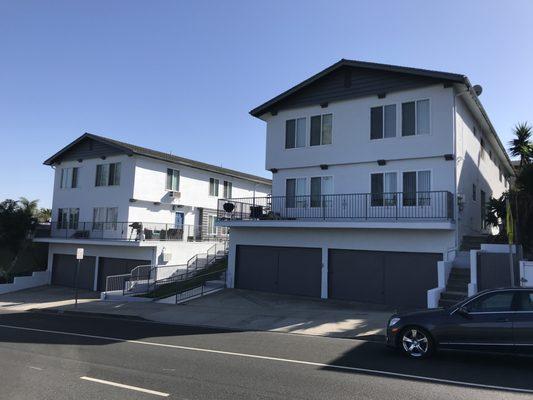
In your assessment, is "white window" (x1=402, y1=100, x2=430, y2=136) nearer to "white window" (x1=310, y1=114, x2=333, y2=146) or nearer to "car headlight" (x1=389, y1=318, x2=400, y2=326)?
"white window" (x1=310, y1=114, x2=333, y2=146)

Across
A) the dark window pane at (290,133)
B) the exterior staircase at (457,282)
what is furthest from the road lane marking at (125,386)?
the dark window pane at (290,133)

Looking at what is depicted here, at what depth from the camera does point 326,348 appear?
10539mm

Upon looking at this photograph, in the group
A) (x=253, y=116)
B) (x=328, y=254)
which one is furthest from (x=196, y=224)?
(x=328, y=254)

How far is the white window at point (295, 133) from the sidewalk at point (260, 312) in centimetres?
713

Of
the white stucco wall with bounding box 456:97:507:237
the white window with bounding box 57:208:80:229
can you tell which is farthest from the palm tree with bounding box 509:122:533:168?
the white window with bounding box 57:208:80:229

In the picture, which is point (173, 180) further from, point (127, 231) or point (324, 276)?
point (324, 276)

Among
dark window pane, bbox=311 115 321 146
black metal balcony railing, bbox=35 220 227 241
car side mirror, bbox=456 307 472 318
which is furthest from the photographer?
black metal balcony railing, bbox=35 220 227 241

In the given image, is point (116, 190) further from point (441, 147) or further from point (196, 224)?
point (441, 147)

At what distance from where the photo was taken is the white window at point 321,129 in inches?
826

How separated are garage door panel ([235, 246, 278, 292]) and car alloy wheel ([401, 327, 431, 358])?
1159 cm

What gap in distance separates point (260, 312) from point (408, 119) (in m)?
9.81

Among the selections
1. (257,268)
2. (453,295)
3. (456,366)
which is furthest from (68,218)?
(456,366)

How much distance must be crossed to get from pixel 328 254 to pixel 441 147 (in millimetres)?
6212

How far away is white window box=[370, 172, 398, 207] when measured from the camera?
61.8 ft
